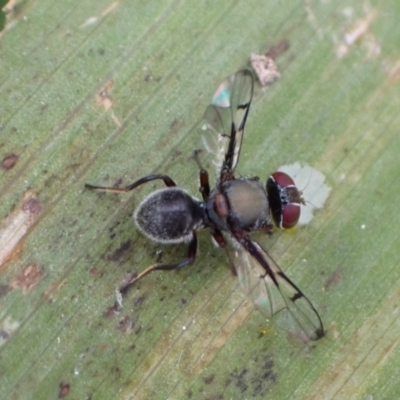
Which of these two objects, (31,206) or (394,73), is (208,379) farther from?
(394,73)

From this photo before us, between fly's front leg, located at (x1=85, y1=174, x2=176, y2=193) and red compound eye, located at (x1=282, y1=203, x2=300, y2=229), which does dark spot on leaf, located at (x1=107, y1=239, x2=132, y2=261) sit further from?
red compound eye, located at (x1=282, y1=203, x2=300, y2=229)

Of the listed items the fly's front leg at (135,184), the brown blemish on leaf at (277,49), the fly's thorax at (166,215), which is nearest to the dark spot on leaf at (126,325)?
the fly's thorax at (166,215)

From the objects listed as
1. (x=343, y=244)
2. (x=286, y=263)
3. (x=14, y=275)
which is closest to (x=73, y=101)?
(x=14, y=275)

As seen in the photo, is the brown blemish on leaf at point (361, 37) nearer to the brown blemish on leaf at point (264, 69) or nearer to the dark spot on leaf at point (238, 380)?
the brown blemish on leaf at point (264, 69)

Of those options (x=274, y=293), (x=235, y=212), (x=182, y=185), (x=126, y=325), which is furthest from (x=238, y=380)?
(x=182, y=185)

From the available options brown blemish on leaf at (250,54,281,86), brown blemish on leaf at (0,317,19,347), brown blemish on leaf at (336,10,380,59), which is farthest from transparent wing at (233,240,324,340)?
brown blemish on leaf at (336,10,380,59)

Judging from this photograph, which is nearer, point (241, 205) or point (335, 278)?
point (241, 205)

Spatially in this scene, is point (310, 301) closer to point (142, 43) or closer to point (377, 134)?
point (377, 134)
